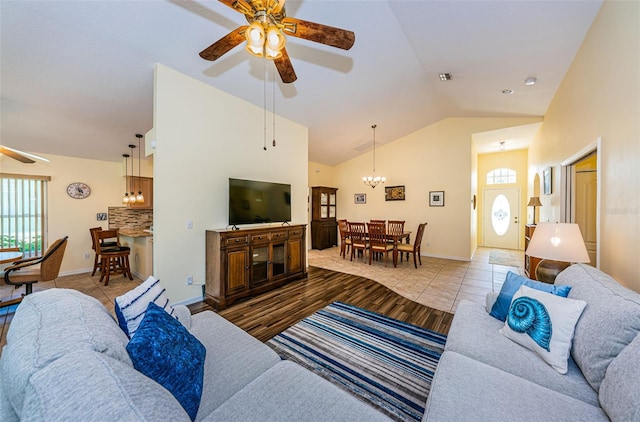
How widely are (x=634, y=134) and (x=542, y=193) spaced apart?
11.7ft

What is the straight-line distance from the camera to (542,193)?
4.56 metres

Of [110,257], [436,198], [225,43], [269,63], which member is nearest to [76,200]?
[110,257]

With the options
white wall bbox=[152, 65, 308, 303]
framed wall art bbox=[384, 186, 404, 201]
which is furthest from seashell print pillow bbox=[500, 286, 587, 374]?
framed wall art bbox=[384, 186, 404, 201]

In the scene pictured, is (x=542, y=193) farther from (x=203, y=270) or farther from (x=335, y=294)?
(x=203, y=270)

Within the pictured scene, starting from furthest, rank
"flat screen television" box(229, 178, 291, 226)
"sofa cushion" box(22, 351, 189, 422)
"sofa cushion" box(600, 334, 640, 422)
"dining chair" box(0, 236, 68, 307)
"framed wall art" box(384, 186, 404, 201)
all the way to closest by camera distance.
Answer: "framed wall art" box(384, 186, 404, 201), "flat screen television" box(229, 178, 291, 226), "dining chair" box(0, 236, 68, 307), "sofa cushion" box(600, 334, 640, 422), "sofa cushion" box(22, 351, 189, 422)

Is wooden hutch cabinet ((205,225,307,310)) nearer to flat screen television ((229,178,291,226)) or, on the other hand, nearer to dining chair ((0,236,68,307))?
flat screen television ((229,178,291,226))

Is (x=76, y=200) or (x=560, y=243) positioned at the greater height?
(x=76, y=200)

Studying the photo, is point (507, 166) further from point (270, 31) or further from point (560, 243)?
point (270, 31)

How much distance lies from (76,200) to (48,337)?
5732 millimetres

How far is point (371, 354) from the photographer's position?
2113 mm

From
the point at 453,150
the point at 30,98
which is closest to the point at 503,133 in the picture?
the point at 453,150

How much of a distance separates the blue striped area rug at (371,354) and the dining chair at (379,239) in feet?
8.00

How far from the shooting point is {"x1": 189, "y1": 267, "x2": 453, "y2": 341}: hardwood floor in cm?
263

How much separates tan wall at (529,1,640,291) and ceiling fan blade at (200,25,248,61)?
9.13 ft
